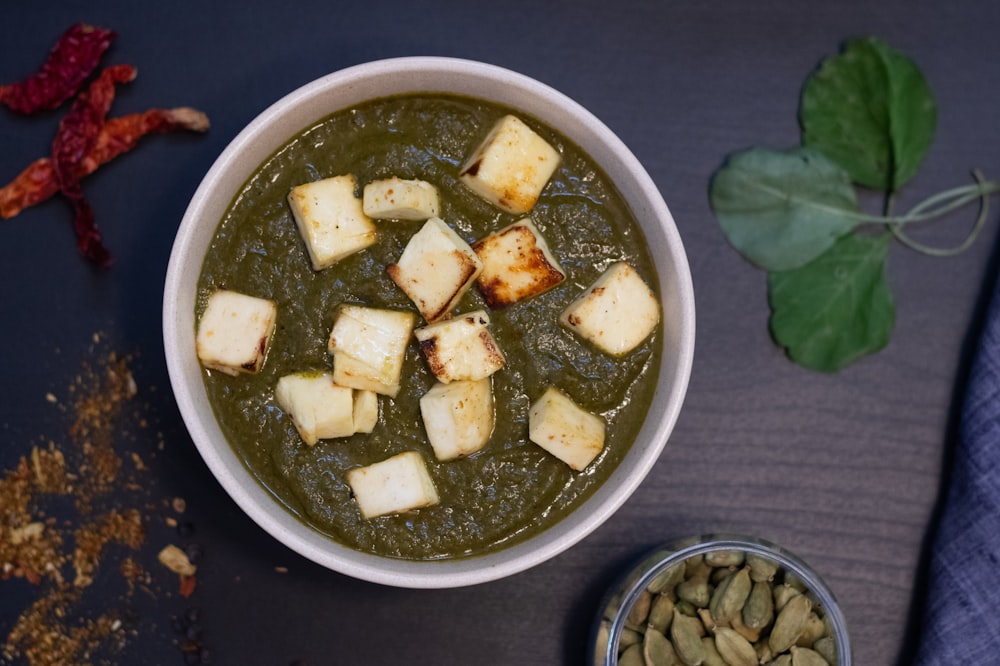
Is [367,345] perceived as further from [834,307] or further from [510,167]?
[834,307]

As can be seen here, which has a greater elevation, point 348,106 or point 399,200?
point 348,106

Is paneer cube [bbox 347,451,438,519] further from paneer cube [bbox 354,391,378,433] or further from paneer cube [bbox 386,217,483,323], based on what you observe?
paneer cube [bbox 386,217,483,323]

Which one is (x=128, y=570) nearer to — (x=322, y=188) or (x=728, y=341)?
(x=322, y=188)

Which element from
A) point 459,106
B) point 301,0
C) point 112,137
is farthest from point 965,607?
point 112,137

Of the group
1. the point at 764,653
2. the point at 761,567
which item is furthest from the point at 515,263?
the point at 764,653

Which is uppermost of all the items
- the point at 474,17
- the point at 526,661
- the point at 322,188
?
the point at 474,17

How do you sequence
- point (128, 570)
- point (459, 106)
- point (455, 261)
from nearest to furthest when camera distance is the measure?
1. point (455, 261)
2. point (459, 106)
3. point (128, 570)

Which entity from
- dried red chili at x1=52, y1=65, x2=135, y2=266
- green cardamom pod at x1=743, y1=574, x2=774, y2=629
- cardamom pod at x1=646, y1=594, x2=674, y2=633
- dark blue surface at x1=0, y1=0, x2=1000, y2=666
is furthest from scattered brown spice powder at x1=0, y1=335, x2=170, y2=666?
green cardamom pod at x1=743, y1=574, x2=774, y2=629
